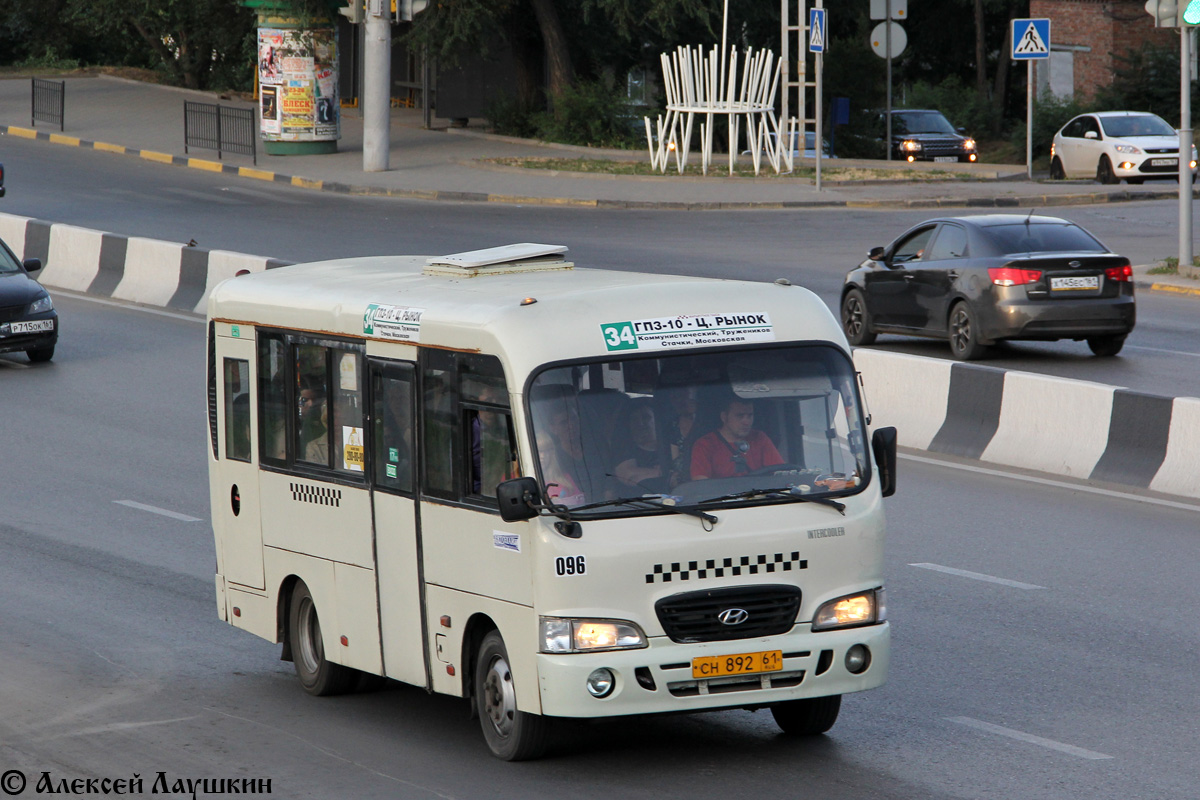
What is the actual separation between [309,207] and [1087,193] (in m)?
14.0

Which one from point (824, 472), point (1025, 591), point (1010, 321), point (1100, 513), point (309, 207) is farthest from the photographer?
point (309, 207)

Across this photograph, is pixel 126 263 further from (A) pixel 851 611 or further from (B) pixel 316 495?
(A) pixel 851 611

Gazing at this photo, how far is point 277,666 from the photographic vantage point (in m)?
9.52

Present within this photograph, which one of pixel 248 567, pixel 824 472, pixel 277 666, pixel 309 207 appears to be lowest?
pixel 277 666

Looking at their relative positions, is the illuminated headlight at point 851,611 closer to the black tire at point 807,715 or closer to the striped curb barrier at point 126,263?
the black tire at point 807,715

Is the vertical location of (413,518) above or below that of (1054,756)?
above

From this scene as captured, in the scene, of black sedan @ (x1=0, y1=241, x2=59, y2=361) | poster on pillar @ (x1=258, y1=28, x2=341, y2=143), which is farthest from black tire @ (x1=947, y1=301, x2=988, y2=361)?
poster on pillar @ (x1=258, y1=28, x2=341, y2=143)

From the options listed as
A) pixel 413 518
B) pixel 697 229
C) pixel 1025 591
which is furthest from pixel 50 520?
pixel 697 229

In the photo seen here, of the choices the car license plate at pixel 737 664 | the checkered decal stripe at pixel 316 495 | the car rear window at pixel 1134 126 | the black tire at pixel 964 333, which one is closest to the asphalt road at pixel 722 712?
the car license plate at pixel 737 664

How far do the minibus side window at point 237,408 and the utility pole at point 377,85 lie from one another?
1069 inches

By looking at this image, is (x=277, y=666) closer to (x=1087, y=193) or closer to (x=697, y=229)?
(x=697, y=229)

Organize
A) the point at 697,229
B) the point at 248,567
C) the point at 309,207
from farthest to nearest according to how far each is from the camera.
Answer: the point at 309,207 < the point at 697,229 < the point at 248,567

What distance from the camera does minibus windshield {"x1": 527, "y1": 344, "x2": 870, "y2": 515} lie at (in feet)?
23.3

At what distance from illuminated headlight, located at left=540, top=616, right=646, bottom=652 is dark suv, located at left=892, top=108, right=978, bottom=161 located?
126ft
